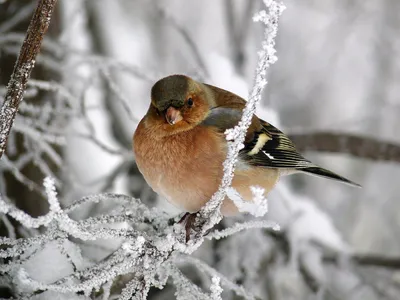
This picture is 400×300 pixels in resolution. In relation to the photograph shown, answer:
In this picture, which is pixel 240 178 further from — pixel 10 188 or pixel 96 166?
pixel 96 166

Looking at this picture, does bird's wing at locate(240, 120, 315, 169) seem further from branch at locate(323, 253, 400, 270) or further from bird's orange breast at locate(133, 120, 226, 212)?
branch at locate(323, 253, 400, 270)

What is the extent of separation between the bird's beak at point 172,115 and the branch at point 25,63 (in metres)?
1.18

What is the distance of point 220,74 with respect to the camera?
4359mm

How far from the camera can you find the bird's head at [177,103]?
3174 millimetres

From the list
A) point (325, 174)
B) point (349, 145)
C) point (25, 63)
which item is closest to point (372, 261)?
point (349, 145)

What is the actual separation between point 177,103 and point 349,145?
1949 mm

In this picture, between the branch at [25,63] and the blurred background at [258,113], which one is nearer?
the branch at [25,63]

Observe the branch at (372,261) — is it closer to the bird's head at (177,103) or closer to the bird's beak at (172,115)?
the bird's head at (177,103)

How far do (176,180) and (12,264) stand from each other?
99 cm

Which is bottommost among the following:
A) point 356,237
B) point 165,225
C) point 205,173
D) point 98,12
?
point 356,237

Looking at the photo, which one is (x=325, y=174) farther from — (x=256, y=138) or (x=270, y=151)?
(x=256, y=138)

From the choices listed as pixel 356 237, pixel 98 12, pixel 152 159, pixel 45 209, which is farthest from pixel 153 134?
pixel 356 237

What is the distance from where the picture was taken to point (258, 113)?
4176 mm

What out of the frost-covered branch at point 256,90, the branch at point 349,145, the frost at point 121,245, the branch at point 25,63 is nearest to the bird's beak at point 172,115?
the frost at point 121,245
